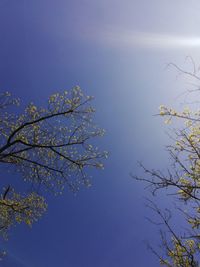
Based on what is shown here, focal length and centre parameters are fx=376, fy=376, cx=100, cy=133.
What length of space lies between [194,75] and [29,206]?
9710 millimetres

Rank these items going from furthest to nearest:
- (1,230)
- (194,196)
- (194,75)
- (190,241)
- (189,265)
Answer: (1,230) → (190,241) → (189,265) → (194,196) → (194,75)

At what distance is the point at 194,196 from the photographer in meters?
8.90

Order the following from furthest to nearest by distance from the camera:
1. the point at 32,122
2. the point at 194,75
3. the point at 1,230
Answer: the point at 1,230, the point at 32,122, the point at 194,75

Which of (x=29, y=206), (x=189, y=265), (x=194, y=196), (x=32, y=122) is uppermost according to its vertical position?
(x=32, y=122)

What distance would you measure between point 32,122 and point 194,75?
22.7ft

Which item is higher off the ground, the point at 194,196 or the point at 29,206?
the point at 29,206

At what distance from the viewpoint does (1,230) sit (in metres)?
17.4

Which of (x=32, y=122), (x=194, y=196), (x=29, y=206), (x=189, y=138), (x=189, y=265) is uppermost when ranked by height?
(x=32, y=122)

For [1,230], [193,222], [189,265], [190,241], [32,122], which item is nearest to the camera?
[193,222]

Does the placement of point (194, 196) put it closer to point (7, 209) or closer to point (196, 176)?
point (196, 176)

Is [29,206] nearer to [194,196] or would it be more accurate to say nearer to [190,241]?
[190,241]

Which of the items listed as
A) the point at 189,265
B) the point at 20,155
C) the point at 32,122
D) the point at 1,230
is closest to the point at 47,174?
the point at 20,155

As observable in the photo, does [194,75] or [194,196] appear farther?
[194,196]

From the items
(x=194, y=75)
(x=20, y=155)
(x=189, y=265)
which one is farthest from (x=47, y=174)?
(x=194, y=75)
